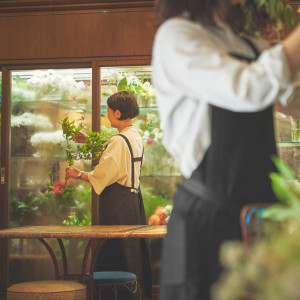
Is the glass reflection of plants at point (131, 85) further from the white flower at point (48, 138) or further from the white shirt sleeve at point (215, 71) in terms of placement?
the white shirt sleeve at point (215, 71)

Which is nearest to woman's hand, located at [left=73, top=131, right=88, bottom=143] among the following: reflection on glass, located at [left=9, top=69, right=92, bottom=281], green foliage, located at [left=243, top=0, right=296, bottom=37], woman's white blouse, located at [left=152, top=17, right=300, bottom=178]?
reflection on glass, located at [left=9, top=69, right=92, bottom=281]

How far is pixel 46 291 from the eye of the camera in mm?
2828

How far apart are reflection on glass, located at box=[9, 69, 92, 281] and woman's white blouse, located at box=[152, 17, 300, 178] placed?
365 cm

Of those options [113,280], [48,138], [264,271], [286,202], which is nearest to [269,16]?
[286,202]

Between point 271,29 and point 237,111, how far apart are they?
35 centimetres

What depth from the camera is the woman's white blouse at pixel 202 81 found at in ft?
3.48

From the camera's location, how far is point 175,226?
1217mm

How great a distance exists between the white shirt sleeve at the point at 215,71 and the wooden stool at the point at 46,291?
191 centimetres

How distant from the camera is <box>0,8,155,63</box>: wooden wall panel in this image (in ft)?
15.3

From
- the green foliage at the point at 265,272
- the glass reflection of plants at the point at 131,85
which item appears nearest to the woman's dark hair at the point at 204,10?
the green foliage at the point at 265,272

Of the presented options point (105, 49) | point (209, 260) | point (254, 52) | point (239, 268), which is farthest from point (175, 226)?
point (105, 49)

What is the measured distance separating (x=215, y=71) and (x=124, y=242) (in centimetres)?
287

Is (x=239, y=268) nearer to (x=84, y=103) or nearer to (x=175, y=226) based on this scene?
(x=175, y=226)

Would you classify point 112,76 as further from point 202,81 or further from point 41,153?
point 202,81
